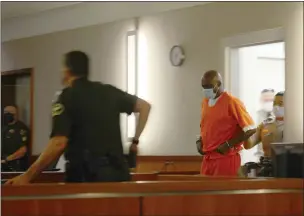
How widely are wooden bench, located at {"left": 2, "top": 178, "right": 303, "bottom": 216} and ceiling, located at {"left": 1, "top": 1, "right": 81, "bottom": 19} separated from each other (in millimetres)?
3794

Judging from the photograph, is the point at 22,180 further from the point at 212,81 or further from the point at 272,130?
the point at 272,130

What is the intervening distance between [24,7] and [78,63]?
11.9 ft

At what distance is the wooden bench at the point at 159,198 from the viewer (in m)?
2.90

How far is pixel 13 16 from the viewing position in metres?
6.85

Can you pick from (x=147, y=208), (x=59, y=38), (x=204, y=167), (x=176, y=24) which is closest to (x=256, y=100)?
(x=176, y=24)

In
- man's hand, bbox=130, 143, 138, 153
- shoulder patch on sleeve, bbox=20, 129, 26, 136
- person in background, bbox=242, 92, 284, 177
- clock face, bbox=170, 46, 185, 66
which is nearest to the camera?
man's hand, bbox=130, 143, 138, 153

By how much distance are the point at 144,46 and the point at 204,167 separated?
7.10ft

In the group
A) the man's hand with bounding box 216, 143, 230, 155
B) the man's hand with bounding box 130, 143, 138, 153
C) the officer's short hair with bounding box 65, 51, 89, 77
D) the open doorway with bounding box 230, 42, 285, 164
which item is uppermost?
the open doorway with bounding box 230, 42, 285, 164

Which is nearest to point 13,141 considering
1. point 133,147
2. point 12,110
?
point 12,110

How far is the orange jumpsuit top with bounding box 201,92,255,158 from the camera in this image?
4402 millimetres

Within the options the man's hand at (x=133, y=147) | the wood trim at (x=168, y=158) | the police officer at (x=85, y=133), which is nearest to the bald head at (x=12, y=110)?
the wood trim at (x=168, y=158)

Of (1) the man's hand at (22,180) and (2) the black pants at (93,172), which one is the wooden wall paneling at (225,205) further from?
(1) the man's hand at (22,180)

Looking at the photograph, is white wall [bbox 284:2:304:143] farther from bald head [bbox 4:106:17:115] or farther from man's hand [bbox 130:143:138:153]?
bald head [bbox 4:106:17:115]

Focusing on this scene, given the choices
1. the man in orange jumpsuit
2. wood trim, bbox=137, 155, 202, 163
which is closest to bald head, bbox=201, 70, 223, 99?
the man in orange jumpsuit
